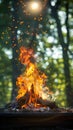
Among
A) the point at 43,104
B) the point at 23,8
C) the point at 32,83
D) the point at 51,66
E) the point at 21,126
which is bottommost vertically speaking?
the point at 21,126

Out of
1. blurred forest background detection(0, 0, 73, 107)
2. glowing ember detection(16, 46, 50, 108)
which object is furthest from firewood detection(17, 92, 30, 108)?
blurred forest background detection(0, 0, 73, 107)

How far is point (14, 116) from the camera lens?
842 centimetres

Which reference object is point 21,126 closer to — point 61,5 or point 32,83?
point 32,83

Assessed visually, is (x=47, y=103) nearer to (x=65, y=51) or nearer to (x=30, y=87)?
(x=30, y=87)

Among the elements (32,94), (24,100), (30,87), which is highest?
(30,87)

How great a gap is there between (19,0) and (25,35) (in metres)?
3.07

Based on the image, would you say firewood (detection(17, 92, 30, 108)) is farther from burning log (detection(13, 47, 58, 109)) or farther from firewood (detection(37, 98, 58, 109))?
firewood (detection(37, 98, 58, 109))

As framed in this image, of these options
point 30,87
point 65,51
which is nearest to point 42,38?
point 65,51

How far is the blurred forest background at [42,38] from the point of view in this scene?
2697cm

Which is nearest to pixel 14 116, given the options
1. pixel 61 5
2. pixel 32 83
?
pixel 32 83

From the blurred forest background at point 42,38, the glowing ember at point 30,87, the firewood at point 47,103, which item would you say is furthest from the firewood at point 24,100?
the blurred forest background at point 42,38

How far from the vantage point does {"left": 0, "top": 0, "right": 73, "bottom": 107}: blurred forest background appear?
27.0m

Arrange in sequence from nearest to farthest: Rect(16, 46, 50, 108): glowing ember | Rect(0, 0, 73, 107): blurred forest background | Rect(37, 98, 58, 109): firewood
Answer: Rect(37, 98, 58, 109): firewood
Rect(16, 46, 50, 108): glowing ember
Rect(0, 0, 73, 107): blurred forest background

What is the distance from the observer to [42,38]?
97.3ft
